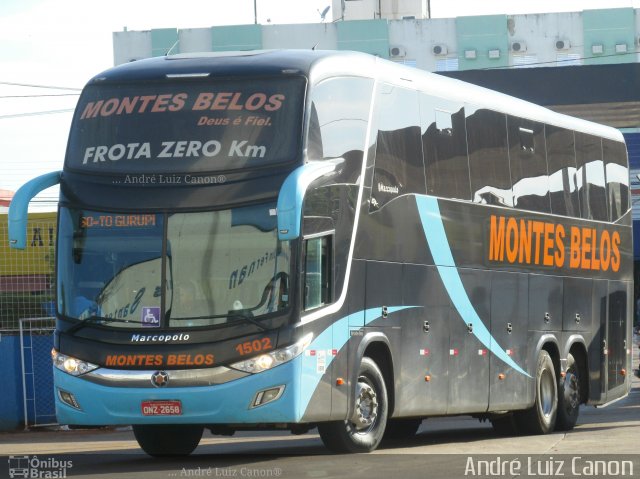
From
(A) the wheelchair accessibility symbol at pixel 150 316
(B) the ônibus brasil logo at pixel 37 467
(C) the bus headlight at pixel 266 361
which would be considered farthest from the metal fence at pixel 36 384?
(C) the bus headlight at pixel 266 361

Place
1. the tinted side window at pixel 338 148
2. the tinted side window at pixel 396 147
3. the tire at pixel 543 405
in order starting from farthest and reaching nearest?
the tire at pixel 543 405 < the tinted side window at pixel 396 147 < the tinted side window at pixel 338 148

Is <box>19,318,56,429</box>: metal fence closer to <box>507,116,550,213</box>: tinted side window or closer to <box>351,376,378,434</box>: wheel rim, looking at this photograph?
<box>507,116,550,213</box>: tinted side window

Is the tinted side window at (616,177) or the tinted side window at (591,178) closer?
the tinted side window at (591,178)

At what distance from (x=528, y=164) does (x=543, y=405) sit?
3.35 meters

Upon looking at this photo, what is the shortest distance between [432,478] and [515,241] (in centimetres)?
687

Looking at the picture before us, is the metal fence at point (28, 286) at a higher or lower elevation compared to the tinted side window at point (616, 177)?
lower

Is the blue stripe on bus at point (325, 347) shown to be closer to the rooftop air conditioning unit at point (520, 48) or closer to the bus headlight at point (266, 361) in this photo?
the bus headlight at point (266, 361)

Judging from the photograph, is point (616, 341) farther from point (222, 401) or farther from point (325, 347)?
point (222, 401)

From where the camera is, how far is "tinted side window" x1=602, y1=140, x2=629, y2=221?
70.7ft

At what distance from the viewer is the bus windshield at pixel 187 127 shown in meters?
13.3

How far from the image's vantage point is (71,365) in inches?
532

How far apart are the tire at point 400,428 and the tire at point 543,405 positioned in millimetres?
1460

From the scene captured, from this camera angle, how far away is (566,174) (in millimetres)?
19812

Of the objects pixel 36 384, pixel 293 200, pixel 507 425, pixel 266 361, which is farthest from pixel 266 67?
pixel 36 384
